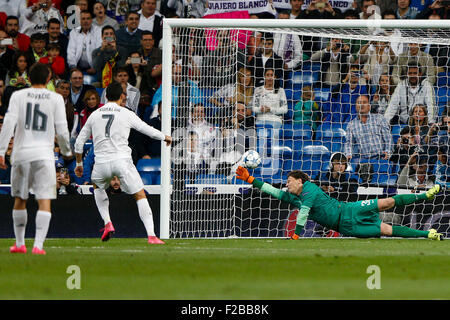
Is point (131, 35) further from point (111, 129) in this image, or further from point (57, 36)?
point (111, 129)

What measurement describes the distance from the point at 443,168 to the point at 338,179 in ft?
6.06

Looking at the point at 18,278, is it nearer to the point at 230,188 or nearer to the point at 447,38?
the point at 230,188

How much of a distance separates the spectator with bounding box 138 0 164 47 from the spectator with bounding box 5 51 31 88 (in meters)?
2.37

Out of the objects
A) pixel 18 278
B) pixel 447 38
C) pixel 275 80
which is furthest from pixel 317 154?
pixel 18 278

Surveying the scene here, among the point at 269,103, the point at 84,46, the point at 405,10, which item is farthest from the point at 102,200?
the point at 405,10

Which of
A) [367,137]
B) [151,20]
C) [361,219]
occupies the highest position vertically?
[151,20]

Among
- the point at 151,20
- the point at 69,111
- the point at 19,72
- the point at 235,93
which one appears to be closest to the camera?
the point at 235,93

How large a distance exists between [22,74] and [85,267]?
10.1 metres

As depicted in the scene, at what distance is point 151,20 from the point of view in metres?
17.7

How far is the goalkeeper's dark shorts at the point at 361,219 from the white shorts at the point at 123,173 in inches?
133

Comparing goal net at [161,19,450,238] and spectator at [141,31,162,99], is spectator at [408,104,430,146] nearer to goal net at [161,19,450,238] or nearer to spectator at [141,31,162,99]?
goal net at [161,19,450,238]

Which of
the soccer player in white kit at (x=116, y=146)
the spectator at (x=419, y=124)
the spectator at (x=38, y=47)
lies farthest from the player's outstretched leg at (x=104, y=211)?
the spectator at (x=38, y=47)

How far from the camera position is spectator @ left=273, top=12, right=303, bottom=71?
53.5ft

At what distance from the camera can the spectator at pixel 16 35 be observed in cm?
1806
